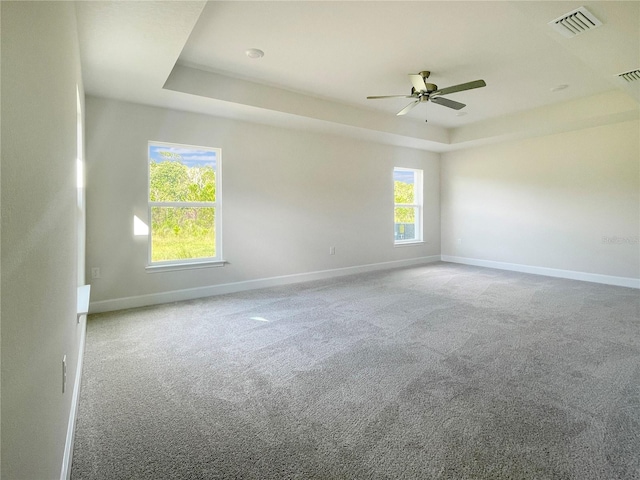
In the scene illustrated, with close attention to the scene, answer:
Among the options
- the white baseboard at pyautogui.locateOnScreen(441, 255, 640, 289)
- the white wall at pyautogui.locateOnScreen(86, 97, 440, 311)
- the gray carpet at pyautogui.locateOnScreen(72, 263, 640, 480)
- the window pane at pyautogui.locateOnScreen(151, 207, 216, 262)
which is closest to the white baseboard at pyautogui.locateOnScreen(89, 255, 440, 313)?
the white wall at pyautogui.locateOnScreen(86, 97, 440, 311)

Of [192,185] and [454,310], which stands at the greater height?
[192,185]

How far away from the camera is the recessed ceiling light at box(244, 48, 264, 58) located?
3.36 m

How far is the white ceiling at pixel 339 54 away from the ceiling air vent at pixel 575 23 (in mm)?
48

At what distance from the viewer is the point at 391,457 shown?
154 centimetres

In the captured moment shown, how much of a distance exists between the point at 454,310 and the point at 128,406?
3235mm

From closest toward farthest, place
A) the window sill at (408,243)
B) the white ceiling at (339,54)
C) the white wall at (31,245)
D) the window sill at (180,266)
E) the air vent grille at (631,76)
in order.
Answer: the white wall at (31,245), the white ceiling at (339,54), the air vent grille at (631,76), the window sill at (180,266), the window sill at (408,243)

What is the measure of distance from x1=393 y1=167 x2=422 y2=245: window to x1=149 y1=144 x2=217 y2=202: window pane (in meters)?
3.69

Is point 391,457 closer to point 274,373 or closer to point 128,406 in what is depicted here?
point 274,373

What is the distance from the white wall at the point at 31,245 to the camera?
2.19 ft

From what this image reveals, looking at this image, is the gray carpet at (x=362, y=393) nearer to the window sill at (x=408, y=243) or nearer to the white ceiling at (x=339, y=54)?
the white ceiling at (x=339, y=54)

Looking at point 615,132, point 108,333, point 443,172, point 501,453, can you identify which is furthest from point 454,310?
point 443,172

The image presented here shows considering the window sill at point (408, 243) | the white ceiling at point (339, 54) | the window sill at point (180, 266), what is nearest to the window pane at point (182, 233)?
the window sill at point (180, 266)

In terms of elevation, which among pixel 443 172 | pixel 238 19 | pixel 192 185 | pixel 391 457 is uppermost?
pixel 238 19

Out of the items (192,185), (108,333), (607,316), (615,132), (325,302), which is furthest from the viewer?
(615,132)
